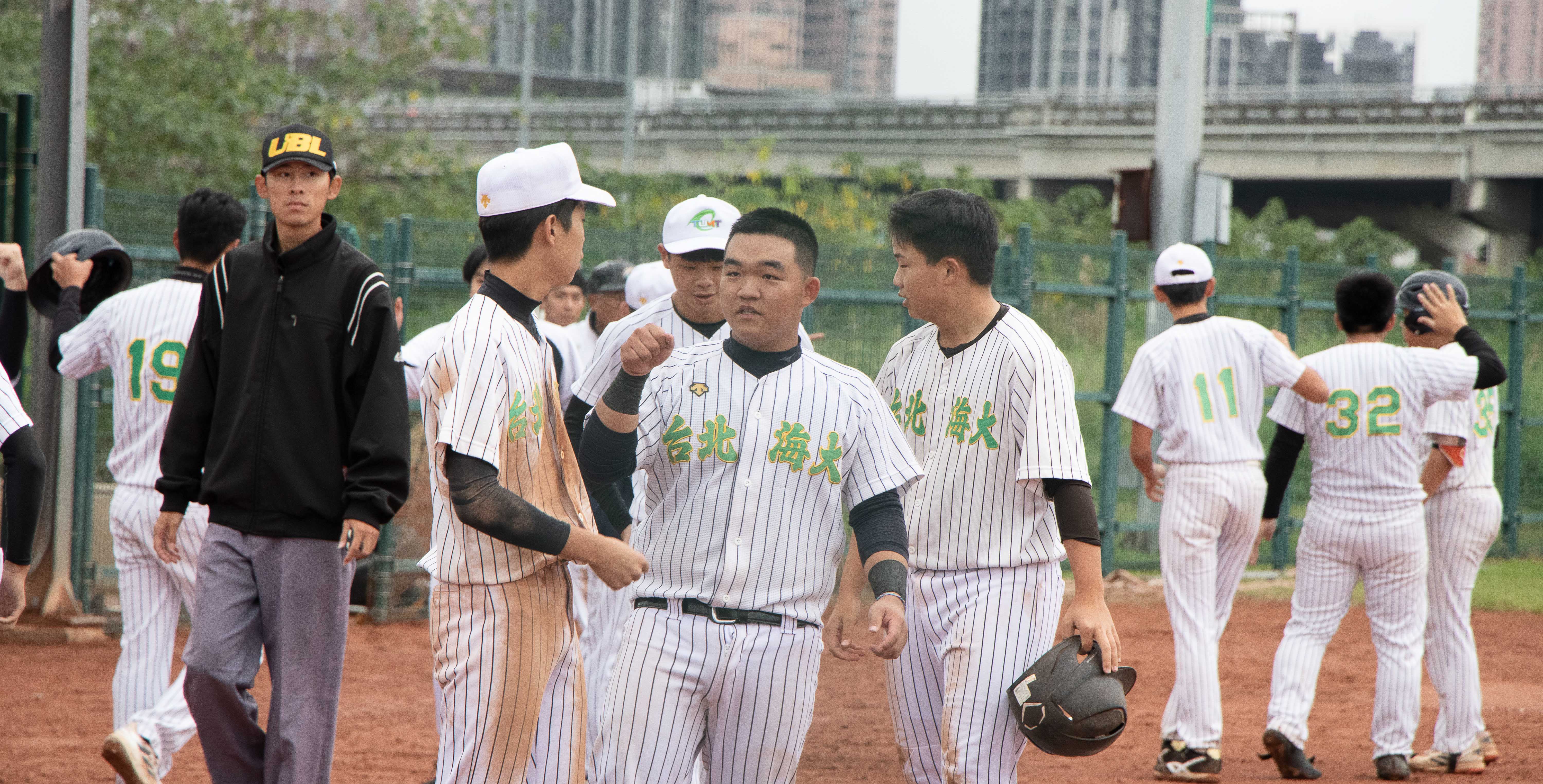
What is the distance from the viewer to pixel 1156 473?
7.09 metres

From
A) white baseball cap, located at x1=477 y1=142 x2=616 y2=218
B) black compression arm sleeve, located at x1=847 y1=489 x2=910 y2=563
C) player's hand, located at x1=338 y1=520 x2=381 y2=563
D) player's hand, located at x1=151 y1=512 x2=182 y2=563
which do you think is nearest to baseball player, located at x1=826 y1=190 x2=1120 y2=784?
black compression arm sleeve, located at x1=847 y1=489 x2=910 y2=563

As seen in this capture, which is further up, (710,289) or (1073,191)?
(1073,191)

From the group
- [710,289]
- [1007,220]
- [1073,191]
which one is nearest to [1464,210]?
[1073,191]

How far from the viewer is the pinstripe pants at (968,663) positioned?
152 inches

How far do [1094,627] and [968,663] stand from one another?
0.36 meters

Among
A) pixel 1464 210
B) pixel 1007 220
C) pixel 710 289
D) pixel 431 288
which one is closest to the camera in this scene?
pixel 710 289

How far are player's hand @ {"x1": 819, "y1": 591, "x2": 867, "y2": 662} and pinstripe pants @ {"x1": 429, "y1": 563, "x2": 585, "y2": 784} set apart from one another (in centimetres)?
68

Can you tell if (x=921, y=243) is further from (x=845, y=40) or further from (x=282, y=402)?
(x=845, y=40)

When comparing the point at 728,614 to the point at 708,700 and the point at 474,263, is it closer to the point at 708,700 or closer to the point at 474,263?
the point at 708,700

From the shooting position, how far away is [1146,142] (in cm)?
3675

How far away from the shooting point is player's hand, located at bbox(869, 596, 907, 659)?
3412 millimetres

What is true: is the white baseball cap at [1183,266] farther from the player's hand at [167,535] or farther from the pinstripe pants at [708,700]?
the player's hand at [167,535]

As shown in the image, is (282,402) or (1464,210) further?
(1464,210)

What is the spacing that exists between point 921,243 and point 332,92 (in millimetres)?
14762
